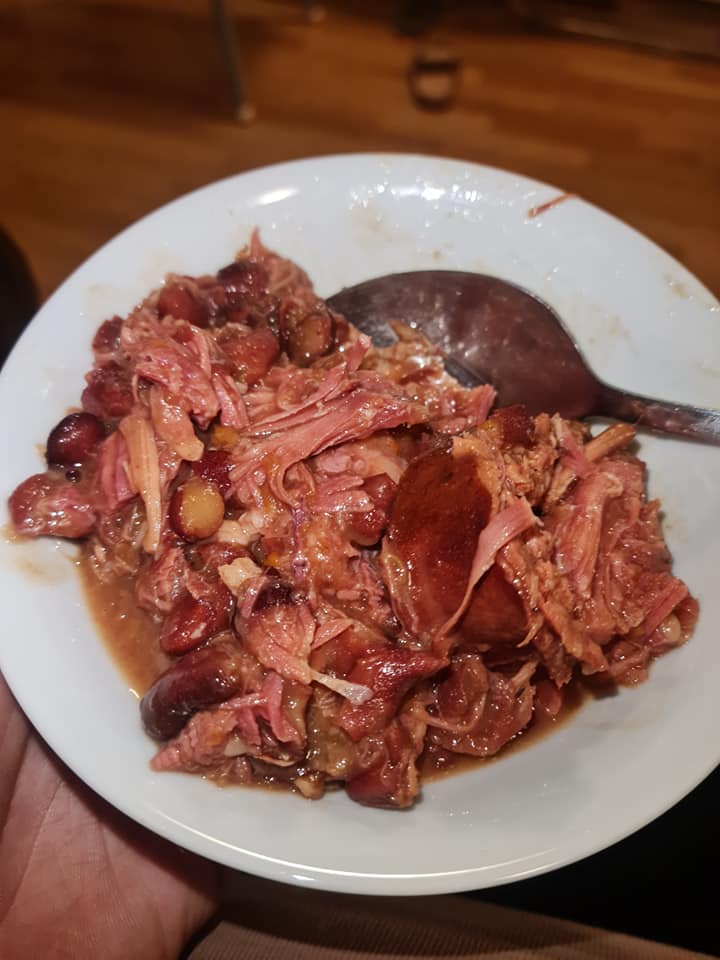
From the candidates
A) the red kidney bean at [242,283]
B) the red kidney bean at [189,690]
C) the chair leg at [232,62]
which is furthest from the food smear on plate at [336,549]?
the chair leg at [232,62]

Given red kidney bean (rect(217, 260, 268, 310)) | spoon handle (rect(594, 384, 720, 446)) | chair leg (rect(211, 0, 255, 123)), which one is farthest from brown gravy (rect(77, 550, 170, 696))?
chair leg (rect(211, 0, 255, 123))

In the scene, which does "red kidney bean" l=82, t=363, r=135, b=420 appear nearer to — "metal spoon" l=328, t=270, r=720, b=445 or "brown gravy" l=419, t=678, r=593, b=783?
"metal spoon" l=328, t=270, r=720, b=445

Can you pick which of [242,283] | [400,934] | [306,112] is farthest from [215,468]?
[306,112]

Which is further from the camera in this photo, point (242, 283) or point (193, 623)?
point (242, 283)

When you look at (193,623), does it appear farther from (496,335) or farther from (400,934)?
(496,335)

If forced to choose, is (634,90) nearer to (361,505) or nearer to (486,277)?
(486,277)

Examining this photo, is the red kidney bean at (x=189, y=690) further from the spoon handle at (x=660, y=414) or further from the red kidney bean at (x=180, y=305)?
the spoon handle at (x=660, y=414)

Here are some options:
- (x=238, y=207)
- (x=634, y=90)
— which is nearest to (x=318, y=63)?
(x=634, y=90)
